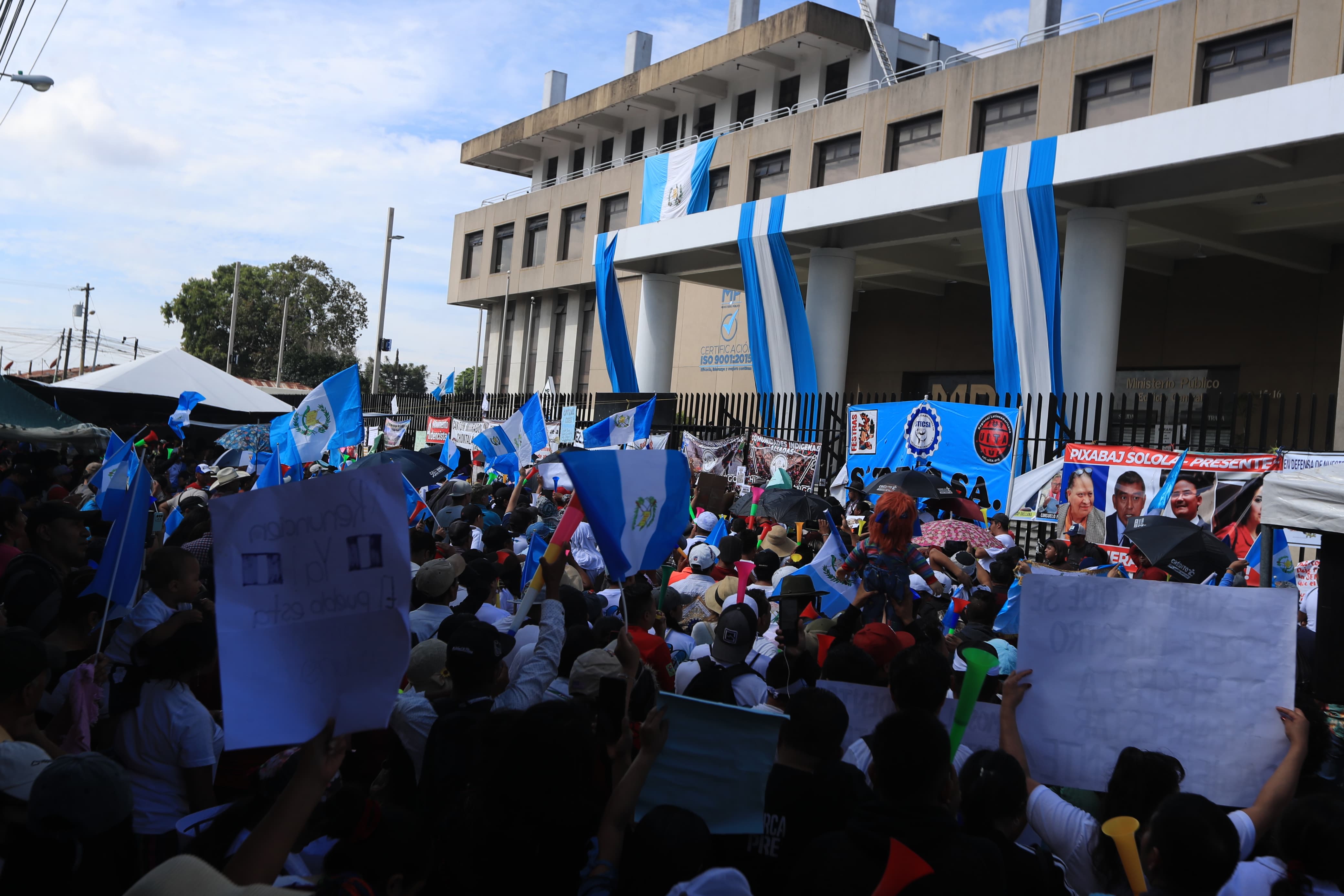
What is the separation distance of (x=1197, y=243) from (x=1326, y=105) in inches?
267

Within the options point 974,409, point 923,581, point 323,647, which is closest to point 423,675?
point 323,647

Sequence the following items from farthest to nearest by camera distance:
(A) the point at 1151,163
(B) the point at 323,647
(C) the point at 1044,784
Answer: (A) the point at 1151,163, (C) the point at 1044,784, (B) the point at 323,647

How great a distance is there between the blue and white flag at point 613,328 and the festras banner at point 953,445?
35.5ft

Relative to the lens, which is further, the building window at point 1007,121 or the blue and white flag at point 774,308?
the building window at point 1007,121

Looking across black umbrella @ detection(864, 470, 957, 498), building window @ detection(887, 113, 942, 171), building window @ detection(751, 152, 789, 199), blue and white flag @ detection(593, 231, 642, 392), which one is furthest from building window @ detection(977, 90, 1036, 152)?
black umbrella @ detection(864, 470, 957, 498)

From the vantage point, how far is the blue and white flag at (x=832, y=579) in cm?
636

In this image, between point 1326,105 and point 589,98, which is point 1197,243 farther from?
point 589,98

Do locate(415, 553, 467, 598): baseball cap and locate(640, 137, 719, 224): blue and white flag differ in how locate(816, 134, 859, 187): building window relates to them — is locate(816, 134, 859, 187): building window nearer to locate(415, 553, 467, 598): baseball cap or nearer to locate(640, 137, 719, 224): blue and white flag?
locate(640, 137, 719, 224): blue and white flag

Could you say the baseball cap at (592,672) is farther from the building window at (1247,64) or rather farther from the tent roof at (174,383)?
the building window at (1247,64)

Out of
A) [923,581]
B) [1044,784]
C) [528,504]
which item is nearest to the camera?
[1044,784]

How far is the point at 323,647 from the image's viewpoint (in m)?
2.56

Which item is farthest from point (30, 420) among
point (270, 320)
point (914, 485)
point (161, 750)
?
point (270, 320)

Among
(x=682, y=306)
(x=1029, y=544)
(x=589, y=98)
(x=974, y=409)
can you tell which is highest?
(x=589, y=98)

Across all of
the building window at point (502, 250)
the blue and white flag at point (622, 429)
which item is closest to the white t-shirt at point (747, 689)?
the blue and white flag at point (622, 429)
